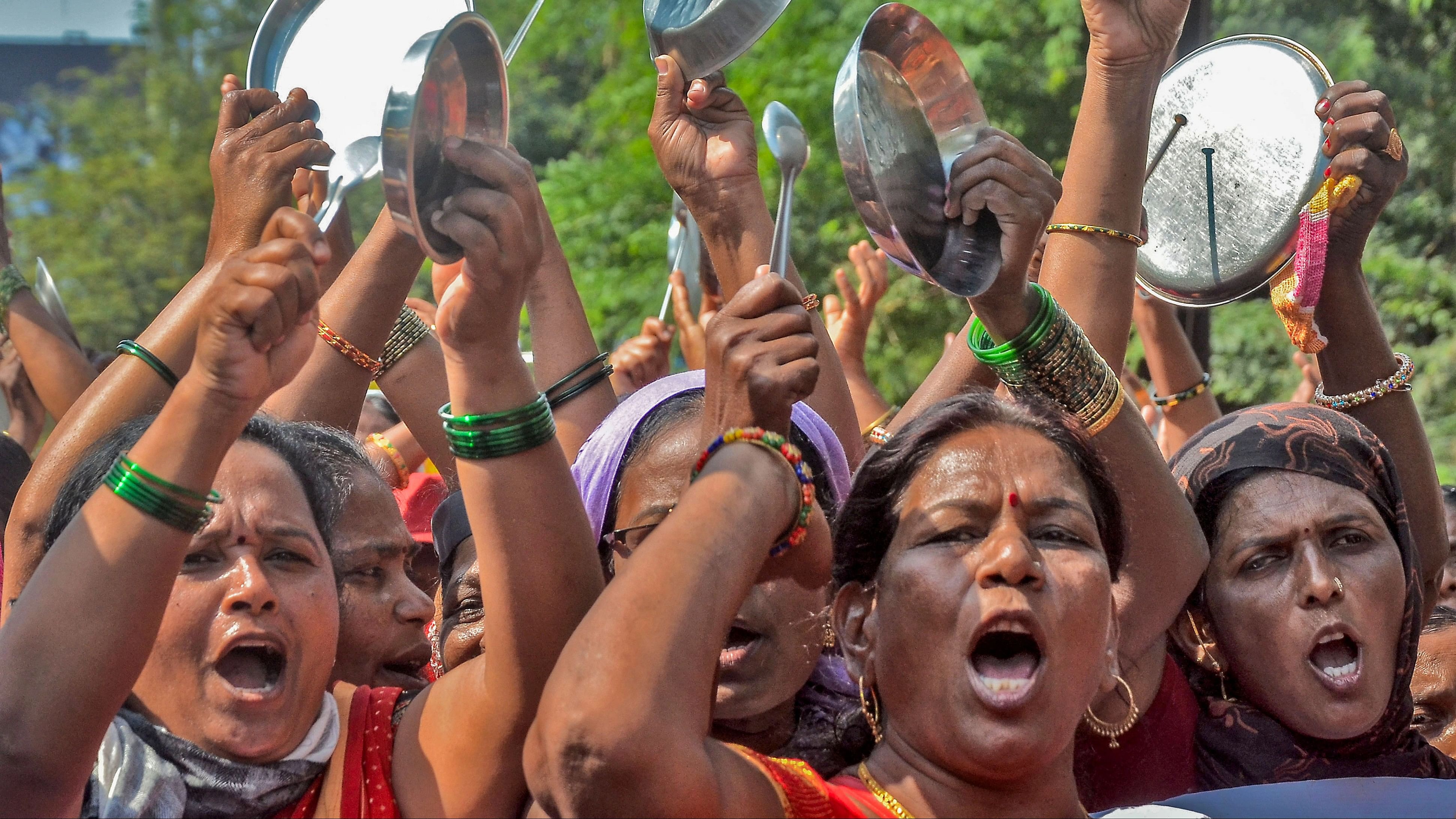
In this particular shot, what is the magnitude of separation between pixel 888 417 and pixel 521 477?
238 centimetres

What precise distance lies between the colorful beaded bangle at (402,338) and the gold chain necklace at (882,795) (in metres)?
1.65

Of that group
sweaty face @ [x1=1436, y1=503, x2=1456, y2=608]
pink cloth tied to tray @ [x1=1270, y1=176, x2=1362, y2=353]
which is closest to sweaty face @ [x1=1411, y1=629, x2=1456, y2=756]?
sweaty face @ [x1=1436, y1=503, x2=1456, y2=608]

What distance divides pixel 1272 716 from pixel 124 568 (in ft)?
6.38

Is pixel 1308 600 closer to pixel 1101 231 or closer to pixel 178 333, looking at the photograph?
pixel 1101 231

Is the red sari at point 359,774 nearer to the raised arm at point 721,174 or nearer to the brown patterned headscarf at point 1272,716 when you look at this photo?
the raised arm at point 721,174

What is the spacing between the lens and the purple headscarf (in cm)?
263

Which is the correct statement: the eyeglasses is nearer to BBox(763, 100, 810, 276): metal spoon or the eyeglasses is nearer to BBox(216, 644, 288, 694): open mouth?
BBox(763, 100, 810, 276): metal spoon

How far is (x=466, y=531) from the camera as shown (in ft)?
9.95

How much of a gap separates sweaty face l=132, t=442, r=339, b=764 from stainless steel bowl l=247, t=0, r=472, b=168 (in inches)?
27.5

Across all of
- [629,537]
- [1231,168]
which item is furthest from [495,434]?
[1231,168]

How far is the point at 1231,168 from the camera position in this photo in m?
3.22

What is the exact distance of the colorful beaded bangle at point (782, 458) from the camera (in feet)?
6.43

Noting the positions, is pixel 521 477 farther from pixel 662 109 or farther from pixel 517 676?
→ pixel 662 109

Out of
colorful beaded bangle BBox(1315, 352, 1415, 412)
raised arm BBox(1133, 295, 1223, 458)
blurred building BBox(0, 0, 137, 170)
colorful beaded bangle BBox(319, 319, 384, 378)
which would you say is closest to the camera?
colorful beaded bangle BBox(319, 319, 384, 378)
